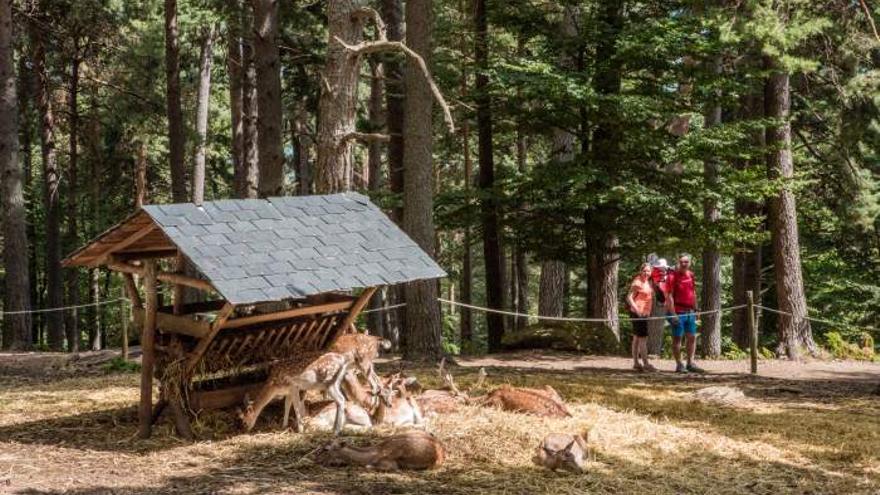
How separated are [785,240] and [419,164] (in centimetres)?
794

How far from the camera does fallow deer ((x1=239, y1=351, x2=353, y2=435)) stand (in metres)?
8.34

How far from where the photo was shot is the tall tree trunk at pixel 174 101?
18297mm

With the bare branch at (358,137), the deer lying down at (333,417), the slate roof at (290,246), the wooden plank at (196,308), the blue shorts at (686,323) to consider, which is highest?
the bare branch at (358,137)

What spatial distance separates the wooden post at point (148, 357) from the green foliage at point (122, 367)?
542 centimetres

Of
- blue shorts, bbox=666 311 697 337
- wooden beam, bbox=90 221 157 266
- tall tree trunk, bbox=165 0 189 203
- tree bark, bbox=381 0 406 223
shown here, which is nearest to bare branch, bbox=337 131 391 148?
wooden beam, bbox=90 221 157 266

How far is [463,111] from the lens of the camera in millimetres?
18438

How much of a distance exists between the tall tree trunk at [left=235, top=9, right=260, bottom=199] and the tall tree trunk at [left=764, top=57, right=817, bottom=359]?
10.4 metres

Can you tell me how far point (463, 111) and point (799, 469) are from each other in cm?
1193

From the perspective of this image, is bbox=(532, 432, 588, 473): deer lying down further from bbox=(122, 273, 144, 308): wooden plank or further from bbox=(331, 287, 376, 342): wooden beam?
bbox=(122, 273, 144, 308): wooden plank

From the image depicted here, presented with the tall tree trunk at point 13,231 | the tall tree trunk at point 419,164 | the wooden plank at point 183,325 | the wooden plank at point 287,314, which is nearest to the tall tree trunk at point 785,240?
the tall tree trunk at point 419,164

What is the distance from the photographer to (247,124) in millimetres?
21812

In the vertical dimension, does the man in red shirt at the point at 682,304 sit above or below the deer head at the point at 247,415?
above

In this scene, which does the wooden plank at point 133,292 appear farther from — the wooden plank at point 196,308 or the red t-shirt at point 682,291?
the red t-shirt at point 682,291

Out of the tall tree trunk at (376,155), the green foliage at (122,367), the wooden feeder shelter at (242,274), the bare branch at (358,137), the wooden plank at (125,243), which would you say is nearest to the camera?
the wooden feeder shelter at (242,274)
